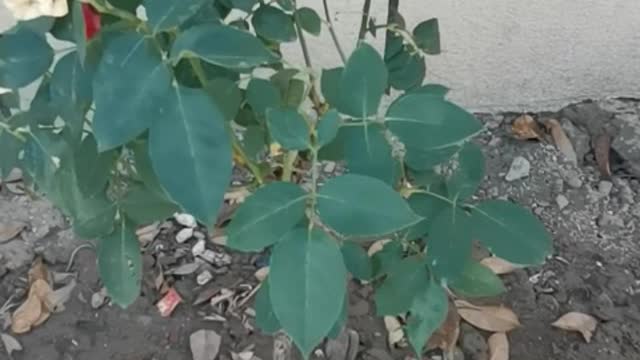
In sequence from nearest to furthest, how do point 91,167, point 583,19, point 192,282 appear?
1. point 91,167
2. point 192,282
3. point 583,19

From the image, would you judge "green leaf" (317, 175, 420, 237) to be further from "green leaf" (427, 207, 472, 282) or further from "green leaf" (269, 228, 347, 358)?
"green leaf" (427, 207, 472, 282)

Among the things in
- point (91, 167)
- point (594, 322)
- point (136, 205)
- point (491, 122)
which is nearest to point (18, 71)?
point (91, 167)

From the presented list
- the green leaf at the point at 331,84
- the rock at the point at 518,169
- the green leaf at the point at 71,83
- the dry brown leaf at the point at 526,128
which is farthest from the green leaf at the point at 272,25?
the dry brown leaf at the point at 526,128

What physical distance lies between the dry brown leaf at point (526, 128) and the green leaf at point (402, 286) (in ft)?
4.10

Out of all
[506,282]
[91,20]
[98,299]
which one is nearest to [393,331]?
[506,282]

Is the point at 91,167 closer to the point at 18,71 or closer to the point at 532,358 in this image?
the point at 18,71

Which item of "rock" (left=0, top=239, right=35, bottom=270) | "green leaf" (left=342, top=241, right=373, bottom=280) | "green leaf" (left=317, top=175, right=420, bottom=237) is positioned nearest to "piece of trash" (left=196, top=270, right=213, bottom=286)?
"rock" (left=0, top=239, right=35, bottom=270)

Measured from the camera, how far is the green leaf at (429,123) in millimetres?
1315

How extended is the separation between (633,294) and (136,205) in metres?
1.25

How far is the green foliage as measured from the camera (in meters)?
1.14

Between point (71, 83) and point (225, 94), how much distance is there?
19 centimetres

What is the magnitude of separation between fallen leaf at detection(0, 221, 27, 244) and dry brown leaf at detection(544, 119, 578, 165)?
4.11ft

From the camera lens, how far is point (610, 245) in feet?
8.29

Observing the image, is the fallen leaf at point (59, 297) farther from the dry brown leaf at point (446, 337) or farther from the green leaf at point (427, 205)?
the green leaf at point (427, 205)
